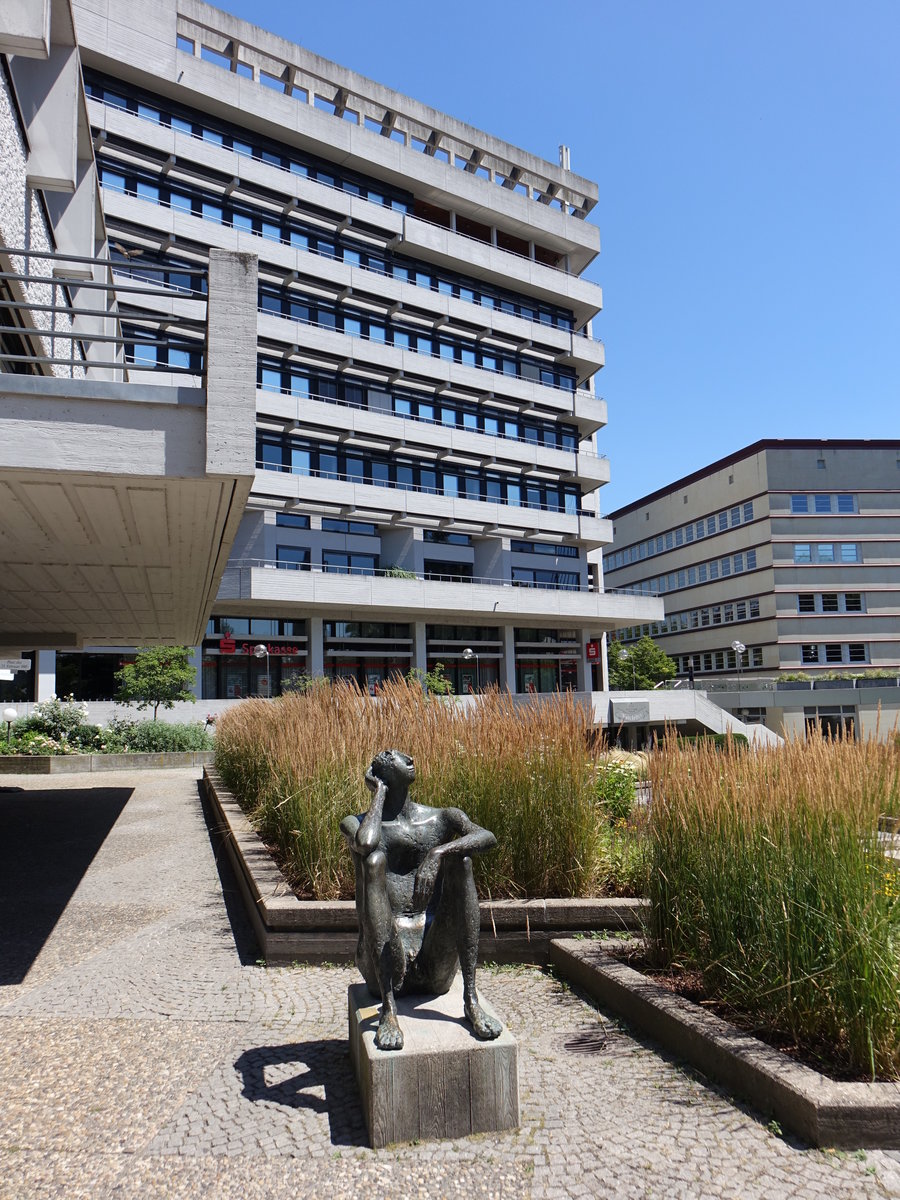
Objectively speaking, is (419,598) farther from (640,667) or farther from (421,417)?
(640,667)

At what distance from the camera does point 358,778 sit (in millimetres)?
6969

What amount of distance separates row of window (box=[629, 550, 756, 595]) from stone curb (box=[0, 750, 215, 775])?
4151cm

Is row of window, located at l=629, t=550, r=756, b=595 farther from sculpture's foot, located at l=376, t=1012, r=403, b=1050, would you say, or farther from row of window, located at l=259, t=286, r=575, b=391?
sculpture's foot, located at l=376, t=1012, r=403, b=1050

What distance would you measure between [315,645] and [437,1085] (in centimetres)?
3772

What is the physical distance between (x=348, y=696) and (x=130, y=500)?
136 inches

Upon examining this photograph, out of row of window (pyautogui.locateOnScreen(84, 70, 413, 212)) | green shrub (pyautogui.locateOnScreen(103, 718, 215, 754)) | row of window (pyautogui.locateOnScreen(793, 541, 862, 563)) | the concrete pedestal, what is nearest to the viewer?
the concrete pedestal

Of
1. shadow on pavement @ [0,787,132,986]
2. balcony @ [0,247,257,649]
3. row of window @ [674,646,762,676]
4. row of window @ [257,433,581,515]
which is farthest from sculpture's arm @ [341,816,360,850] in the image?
row of window @ [674,646,762,676]

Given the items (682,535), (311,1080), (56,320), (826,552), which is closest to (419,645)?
(56,320)

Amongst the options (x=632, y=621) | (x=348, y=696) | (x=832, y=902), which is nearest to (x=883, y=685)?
(x=632, y=621)

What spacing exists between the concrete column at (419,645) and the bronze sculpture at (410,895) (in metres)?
39.9

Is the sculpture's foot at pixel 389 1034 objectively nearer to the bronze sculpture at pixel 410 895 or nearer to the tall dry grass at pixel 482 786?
the bronze sculpture at pixel 410 895

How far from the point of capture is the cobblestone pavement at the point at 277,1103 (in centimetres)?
310

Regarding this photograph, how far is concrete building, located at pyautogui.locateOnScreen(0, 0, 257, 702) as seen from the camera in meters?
5.51

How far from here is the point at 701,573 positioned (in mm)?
68938
